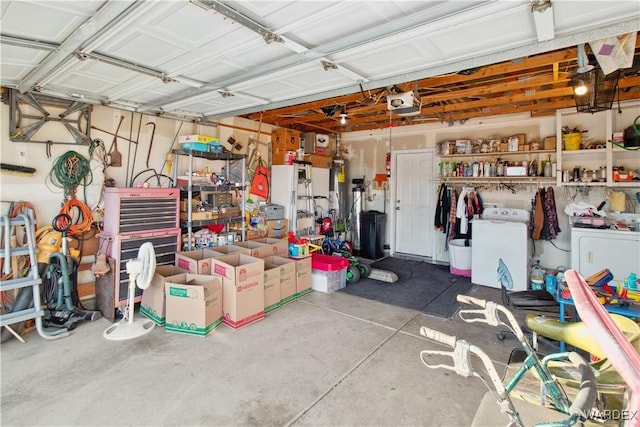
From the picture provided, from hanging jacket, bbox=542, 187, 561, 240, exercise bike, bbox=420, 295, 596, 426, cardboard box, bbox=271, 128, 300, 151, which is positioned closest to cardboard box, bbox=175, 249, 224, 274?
cardboard box, bbox=271, 128, 300, 151

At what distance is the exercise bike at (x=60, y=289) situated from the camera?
3160mm

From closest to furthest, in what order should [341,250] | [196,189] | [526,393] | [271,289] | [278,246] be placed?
[526,393]
[271,289]
[196,189]
[278,246]
[341,250]

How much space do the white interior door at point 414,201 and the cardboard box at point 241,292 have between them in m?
3.82

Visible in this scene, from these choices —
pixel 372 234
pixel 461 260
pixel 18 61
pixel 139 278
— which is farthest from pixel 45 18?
pixel 461 260

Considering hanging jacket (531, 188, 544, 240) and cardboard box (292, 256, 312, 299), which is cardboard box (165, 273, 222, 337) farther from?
hanging jacket (531, 188, 544, 240)

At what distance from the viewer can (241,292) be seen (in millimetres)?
3234

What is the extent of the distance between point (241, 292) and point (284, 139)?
3198mm

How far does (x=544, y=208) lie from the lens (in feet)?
15.6

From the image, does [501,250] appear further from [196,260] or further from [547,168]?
[196,260]

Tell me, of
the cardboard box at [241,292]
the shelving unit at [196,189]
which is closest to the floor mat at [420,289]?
the cardboard box at [241,292]

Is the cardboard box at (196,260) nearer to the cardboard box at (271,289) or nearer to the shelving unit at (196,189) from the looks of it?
the shelving unit at (196,189)

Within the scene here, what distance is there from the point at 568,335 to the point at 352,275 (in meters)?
3.19

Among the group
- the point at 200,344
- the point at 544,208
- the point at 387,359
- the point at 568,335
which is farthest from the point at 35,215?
the point at 544,208

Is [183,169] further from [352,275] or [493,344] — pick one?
[493,344]
